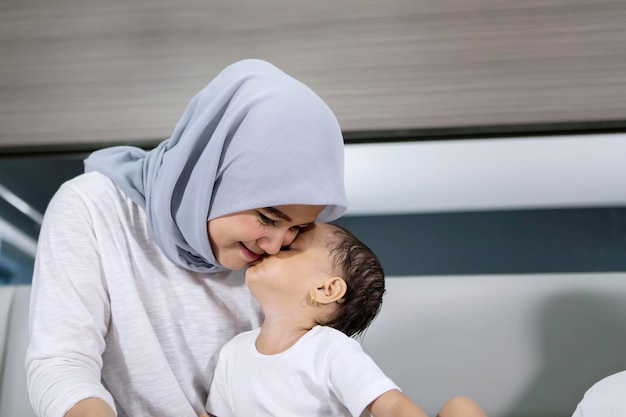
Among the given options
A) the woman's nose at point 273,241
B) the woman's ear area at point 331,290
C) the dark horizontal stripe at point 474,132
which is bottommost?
the woman's ear area at point 331,290

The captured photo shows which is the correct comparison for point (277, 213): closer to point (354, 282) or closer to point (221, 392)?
point (354, 282)

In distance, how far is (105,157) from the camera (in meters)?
1.43

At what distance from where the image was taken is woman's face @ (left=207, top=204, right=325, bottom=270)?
4.08ft

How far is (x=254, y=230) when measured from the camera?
1244 mm

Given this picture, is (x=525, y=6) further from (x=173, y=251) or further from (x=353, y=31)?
(x=173, y=251)

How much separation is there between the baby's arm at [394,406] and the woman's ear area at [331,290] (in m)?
0.24

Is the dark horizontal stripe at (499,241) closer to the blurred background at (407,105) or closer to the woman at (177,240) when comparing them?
the blurred background at (407,105)

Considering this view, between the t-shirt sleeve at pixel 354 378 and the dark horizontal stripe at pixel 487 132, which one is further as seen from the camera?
the dark horizontal stripe at pixel 487 132

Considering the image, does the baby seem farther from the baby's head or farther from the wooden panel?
the wooden panel

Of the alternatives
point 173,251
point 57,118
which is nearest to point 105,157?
point 173,251

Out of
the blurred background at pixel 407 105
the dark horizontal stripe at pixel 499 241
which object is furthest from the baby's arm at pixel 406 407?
the dark horizontal stripe at pixel 499 241

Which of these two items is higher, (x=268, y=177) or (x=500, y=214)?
(x=268, y=177)

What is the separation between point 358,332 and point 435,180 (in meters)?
0.55

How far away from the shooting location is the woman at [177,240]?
120 cm
